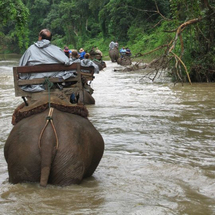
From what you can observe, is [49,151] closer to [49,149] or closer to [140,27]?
[49,149]

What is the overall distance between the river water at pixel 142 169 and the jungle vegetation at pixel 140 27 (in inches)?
47.7

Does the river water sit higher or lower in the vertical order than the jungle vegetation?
lower

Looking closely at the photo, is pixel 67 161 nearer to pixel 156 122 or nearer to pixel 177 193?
pixel 177 193

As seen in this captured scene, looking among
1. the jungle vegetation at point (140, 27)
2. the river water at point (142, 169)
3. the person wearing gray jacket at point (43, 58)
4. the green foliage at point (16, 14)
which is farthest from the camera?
the green foliage at point (16, 14)

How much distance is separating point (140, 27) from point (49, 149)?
3944 cm

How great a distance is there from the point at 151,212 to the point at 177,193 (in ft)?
2.47

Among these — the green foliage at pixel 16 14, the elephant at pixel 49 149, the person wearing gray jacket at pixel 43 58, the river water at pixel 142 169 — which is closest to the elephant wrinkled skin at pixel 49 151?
the elephant at pixel 49 149

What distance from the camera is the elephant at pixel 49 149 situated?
4.60 meters

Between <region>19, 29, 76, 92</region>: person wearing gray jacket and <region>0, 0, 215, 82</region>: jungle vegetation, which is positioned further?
<region>0, 0, 215, 82</region>: jungle vegetation

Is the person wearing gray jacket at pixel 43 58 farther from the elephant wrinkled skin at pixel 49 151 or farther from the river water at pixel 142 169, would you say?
the river water at pixel 142 169

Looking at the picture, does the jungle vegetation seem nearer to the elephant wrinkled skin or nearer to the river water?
the river water

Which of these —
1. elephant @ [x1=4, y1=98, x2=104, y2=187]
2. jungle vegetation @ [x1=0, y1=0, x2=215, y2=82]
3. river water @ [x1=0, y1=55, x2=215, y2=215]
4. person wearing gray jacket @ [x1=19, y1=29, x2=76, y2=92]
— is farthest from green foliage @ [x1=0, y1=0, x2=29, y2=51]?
elephant @ [x1=4, y1=98, x2=104, y2=187]

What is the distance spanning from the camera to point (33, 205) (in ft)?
14.9

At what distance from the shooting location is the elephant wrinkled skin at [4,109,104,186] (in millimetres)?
4598
